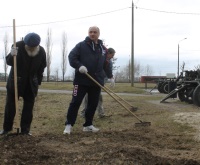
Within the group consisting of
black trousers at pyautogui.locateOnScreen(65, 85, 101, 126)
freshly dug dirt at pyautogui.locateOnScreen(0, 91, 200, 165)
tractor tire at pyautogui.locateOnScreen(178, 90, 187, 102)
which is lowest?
freshly dug dirt at pyautogui.locateOnScreen(0, 91, 200, 165)

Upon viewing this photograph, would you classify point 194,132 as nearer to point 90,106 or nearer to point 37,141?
point 90,106

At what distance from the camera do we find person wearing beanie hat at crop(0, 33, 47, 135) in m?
6.19

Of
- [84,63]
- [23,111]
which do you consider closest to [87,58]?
[84,63]

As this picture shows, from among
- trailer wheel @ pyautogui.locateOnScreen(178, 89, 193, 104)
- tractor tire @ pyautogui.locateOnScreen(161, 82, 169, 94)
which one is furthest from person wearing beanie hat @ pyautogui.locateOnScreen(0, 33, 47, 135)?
tractor tire @ pyautogui.locateOnScreen(161, 82, 169, 94)

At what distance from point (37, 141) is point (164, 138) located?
2028 millimetres

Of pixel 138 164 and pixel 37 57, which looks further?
pixel 37 57

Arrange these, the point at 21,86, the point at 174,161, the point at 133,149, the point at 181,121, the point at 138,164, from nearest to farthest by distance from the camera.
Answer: the point at 138,164, the point at 174,161, the point at 133,149, the point at 21,86, the point at 181,121

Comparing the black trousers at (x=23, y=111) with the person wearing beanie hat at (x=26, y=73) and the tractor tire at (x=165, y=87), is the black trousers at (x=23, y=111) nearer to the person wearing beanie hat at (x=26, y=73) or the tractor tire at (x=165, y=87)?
the person wearing beanie hat at (x=26, y=73)

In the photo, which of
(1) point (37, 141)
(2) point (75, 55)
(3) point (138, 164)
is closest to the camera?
(3) point (138, 164)

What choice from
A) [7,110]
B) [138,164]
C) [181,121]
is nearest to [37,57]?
[7,110]

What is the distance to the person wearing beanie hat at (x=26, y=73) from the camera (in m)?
6.19

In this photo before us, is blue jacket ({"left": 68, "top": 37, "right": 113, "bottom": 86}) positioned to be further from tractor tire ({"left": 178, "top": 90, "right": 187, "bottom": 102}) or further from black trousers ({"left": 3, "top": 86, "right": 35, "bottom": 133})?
tractor tire ({"left": 178, "top": 90, "right": 187, "bottom": 102})

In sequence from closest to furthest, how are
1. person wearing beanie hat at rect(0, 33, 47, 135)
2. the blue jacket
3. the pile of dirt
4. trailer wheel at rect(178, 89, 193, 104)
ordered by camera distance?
the pile of dirt < person wearing beanie hat at rect(0, 33, 47, 135) < the blue jacket < trailer wheel at rect(178, 89, 193, 104)

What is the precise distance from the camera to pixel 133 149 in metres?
5.00
